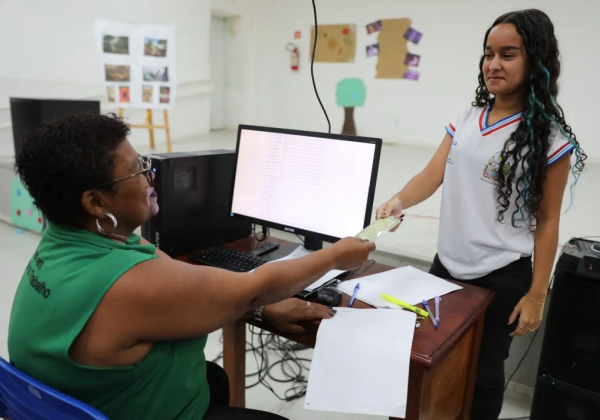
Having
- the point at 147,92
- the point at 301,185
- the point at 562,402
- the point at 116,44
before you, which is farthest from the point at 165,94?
the point at 562,402

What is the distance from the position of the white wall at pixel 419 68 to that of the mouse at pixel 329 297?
472cm

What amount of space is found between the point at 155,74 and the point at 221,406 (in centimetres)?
284

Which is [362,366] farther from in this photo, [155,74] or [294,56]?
[294,56]

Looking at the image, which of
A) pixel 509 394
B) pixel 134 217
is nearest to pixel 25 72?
pixel 134 217

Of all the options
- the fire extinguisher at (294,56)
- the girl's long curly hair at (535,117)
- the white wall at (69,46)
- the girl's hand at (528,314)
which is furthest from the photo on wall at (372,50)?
the girl's hand at (528,314)

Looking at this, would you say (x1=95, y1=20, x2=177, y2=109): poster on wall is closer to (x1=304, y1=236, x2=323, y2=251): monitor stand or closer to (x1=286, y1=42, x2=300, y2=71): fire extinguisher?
(x1=304, y1=236, x2=323, y2=251): monitor stand

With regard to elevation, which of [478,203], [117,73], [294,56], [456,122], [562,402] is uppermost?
[294,56]

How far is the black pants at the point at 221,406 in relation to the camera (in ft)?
3.52

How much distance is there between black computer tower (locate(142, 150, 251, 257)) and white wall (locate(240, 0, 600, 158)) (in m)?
4.49

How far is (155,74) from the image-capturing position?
3.40 meters

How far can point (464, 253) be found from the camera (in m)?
1.35

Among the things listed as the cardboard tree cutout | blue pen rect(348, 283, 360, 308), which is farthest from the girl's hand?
the cardboard tree cutout

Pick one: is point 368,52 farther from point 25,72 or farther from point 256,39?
point 25,72

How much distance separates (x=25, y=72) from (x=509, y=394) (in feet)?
16.0
